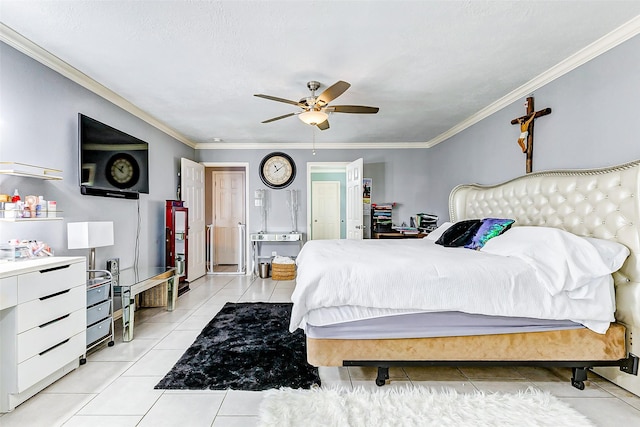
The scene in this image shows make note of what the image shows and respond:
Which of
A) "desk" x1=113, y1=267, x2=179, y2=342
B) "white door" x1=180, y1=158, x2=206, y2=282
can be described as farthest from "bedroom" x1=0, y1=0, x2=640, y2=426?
"white door" x1=180, y1=158, x2=206, y2=282

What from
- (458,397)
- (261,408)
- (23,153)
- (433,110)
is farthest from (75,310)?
(433,110)

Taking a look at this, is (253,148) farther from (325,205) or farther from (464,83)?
(464,83)

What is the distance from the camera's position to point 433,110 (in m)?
3.70

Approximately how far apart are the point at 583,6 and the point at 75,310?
3884mm

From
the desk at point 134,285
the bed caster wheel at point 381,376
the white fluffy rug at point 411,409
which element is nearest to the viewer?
the white fluffy rug at point 411,409

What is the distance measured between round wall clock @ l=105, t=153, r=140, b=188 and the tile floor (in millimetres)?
1636

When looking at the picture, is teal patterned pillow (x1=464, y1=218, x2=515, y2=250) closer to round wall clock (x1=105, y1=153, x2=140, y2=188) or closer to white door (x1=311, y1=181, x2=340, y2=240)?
round wall clock (x1=105, y1=153, x2=140, y2=188)

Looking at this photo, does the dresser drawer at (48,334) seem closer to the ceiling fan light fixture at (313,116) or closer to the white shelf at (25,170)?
the white shelf at (25,170)

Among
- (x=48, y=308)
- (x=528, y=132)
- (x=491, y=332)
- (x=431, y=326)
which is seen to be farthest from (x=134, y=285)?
(x=528, y=132)

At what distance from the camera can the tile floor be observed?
5.48ft

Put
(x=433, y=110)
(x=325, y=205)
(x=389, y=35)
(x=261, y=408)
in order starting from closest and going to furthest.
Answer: (x=261, y=408), (x=389, y=35), (x=433, y=110), (x=325, y=205)

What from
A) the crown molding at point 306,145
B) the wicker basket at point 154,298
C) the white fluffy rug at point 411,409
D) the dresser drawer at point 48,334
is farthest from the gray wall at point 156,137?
the white fluffy rug at point 411,409

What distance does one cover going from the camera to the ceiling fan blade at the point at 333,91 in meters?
2.38

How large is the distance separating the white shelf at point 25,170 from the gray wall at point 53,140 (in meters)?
0.06
